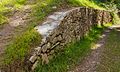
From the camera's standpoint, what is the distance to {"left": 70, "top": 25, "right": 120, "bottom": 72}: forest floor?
8852 millimetres

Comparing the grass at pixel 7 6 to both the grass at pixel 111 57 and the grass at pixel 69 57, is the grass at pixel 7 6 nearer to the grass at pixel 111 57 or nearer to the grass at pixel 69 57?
the grass at pixel 69 57

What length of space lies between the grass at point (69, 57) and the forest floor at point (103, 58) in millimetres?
207

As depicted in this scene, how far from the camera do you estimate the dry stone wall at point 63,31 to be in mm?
7568

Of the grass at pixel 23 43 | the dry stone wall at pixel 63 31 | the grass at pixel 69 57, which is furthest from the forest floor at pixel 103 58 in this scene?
the grass at pixel 23 43

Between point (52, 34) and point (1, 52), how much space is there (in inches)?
67.8

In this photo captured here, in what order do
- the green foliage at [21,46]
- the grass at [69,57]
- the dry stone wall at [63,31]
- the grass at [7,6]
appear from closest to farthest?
1. the green foliage at [21,46]
2. the dry stone wall at [63,31]
3. the grass at [69,57]
4. the grass at [7,6]

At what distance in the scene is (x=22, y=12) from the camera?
9625 millimetres

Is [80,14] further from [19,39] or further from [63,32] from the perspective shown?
[19,39]

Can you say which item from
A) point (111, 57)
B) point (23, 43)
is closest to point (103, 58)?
point (111, 57)

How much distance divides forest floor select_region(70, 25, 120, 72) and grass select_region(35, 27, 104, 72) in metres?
0.21

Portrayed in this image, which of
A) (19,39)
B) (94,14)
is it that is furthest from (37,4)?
(94,14)

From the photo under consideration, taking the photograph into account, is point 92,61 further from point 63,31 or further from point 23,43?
point 23,43

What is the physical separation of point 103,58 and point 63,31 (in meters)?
1.88

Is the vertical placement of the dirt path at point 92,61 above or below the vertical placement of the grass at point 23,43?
below
